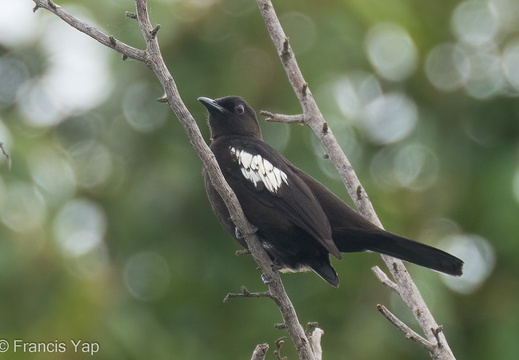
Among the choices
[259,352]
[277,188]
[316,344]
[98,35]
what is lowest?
[259,352]

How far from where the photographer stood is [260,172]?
5008mm

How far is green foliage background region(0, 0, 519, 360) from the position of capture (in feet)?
23.4

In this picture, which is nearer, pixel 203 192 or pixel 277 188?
pixel 277 188

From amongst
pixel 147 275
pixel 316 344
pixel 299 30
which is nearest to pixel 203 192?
pixel 147 275

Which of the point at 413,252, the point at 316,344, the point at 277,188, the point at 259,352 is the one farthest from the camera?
the point at 277,188

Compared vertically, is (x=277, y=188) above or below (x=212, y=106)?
below

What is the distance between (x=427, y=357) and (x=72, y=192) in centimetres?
341

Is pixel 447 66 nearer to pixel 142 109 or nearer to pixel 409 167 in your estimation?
pixel 409 167

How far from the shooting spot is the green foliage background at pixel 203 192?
7.13 metres

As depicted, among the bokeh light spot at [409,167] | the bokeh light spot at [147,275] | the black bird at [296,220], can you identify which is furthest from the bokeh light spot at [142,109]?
the black bird at [296,220]

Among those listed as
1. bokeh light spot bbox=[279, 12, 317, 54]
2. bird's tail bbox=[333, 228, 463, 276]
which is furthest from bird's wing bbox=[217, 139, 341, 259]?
bokeh light spot bbox=[279, 12, 317, 54]

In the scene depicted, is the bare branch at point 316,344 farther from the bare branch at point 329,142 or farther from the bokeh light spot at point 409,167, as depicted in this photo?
the bokeh light spot at point 409,167

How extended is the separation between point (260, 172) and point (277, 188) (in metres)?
0.15

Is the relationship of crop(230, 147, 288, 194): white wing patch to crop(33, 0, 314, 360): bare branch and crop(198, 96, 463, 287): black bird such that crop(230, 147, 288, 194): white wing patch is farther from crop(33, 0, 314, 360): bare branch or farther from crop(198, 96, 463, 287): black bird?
crop(33, 0, 314, 360): bare branch
